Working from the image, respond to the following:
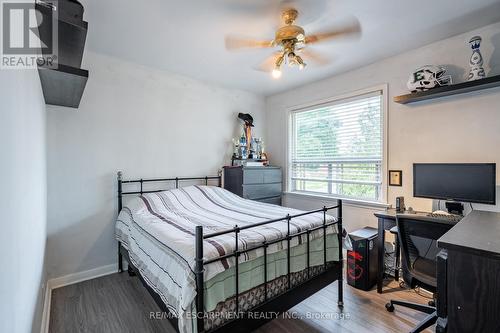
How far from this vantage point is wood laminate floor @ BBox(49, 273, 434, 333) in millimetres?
1941

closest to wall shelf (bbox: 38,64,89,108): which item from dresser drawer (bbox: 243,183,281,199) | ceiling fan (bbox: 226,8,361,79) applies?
ceiling fan (bbox: 226,8,361,79)

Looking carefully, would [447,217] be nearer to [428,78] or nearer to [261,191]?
[428,78]

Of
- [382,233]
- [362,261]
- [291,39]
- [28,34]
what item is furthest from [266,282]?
[28,34]

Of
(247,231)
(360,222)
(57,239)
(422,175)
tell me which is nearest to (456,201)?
(422,175)

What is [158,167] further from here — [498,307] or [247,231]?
[498,307]

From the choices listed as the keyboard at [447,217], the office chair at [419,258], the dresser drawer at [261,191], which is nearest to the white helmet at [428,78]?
the keyboard at [447,217]

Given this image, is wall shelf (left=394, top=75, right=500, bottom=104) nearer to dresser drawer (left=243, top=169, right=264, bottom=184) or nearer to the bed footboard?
the bed footboard

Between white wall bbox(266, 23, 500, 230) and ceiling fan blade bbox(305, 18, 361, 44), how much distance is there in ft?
2.90

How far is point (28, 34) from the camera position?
1.31 metres

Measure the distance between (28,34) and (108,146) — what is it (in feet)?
5.57

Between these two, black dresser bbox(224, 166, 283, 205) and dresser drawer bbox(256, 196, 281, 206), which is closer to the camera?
black dresser bbox(224, 166, 283, 205)

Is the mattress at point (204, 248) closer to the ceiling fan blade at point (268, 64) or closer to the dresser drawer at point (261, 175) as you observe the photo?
the dresser drawer at point (261, 175)

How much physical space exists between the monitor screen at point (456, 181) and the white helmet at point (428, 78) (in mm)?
797

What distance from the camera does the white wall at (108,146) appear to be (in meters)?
2.59
